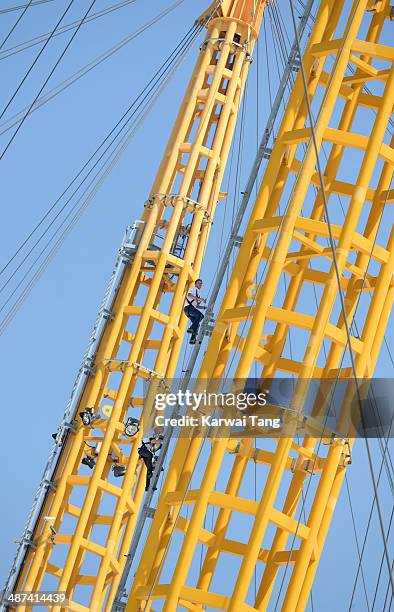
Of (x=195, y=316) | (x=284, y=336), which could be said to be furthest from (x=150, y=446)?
(x=284, y=336)

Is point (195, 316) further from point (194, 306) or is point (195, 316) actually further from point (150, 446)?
point (150, 446)

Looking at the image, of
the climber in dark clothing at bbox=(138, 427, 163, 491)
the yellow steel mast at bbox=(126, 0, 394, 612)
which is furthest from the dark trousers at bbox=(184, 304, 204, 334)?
the yellow steel mast at bbox=(126, 0, 394, 612)

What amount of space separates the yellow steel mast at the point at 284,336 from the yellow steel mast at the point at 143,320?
12462mm

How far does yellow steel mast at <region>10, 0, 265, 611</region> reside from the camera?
3116cm

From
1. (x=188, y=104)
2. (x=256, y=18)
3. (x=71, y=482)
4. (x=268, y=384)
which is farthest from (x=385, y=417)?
(x=256, y=18)

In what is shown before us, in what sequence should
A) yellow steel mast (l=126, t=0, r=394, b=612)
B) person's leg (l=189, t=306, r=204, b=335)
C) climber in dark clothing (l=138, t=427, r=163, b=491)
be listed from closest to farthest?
1. yellow steel mast (l=126, t=0, r=394, b=612)
2. climber in dark clothing (l=138, t=427, r=163, b=491)
3. person's leg (l=189, t=306, r=204, b=335)

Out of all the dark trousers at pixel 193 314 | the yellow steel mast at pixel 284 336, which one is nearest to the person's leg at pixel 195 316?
the dark trousers at pixel 193 314

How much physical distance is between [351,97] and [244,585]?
882cm

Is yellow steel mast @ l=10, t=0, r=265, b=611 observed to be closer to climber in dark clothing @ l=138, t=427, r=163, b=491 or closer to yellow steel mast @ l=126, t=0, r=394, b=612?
climber in dark clothing @ l=138, t=427, r=163, b=491

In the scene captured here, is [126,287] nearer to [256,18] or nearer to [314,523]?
[256,18]

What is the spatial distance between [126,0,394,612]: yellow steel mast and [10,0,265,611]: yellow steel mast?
12.5 metres

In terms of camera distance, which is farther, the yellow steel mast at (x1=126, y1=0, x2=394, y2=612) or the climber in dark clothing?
the climber in dark clothing

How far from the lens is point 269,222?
1795cm

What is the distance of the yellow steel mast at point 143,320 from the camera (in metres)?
31.2
